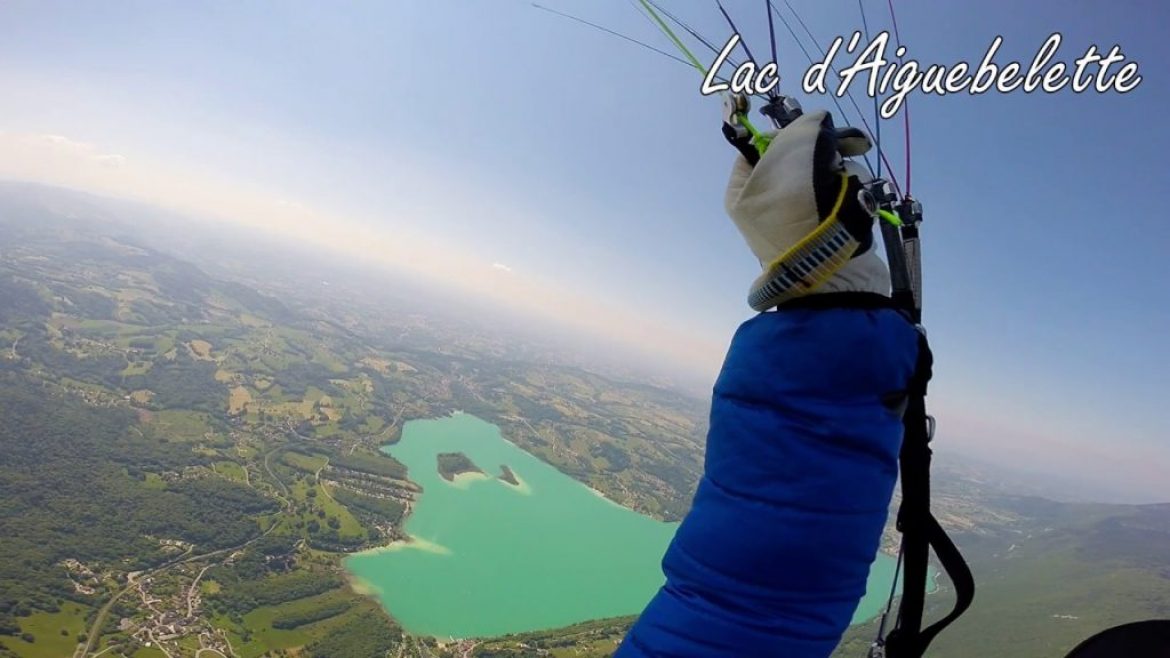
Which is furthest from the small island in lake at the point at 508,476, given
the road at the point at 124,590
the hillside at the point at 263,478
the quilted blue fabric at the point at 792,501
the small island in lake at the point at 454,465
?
the quilted blue fabric at the point at 792,501

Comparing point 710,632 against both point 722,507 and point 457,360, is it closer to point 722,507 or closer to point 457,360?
point 722,507

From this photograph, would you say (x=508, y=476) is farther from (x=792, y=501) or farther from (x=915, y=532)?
(x=792, y=501)

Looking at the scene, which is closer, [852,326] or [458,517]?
[852,326]

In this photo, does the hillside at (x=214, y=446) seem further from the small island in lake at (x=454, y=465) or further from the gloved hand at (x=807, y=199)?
the gloved hand at (x=807, y=199)

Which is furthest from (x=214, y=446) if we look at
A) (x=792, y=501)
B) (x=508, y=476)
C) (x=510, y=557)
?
(x=792, y=501)

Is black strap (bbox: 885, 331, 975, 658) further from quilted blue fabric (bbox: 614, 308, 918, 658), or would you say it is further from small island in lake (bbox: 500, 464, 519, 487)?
small island in lake (bbox: 500, 464, 519, 487)

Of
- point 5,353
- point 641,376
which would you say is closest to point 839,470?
point 5,353

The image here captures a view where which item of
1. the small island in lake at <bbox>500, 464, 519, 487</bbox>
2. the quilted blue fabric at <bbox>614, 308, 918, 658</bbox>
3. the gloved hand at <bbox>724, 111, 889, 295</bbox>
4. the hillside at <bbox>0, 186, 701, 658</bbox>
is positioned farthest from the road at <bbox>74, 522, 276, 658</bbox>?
the gloved hand at <bbox>724, 111, 889, 295</bbox>
